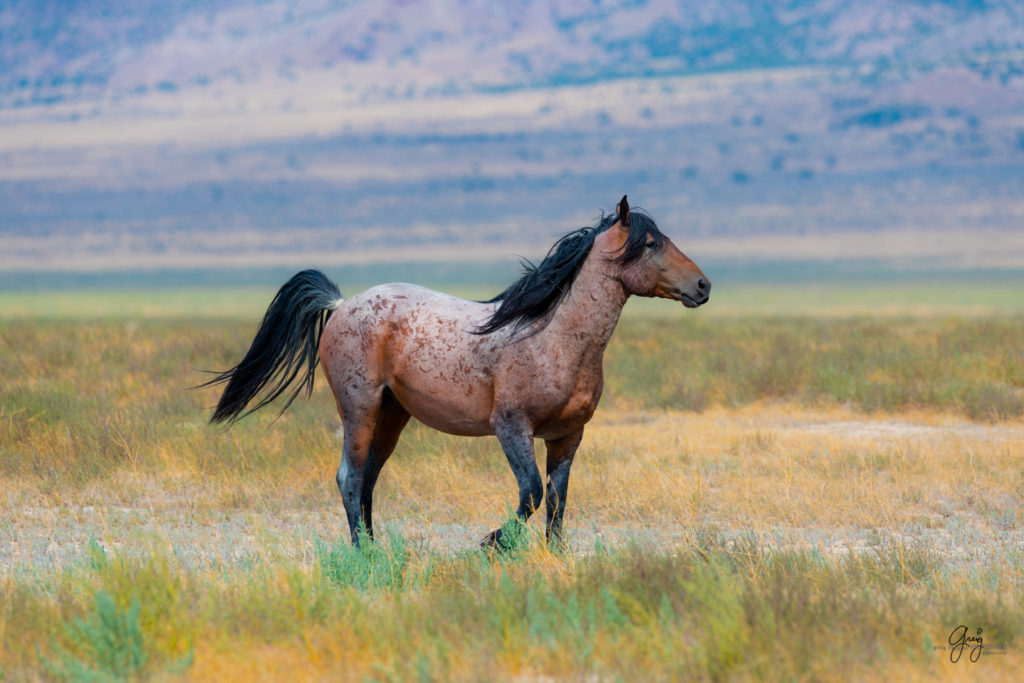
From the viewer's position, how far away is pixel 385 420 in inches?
332

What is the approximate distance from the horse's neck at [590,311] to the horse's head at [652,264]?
0.10 metres

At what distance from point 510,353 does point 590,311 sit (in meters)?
0.56

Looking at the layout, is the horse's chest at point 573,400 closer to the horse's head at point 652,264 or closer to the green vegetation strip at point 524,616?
the horse's head at point 652,264

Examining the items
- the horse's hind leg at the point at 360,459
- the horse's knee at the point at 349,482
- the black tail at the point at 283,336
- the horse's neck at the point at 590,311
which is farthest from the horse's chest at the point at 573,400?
the black tail at the point at 283,336

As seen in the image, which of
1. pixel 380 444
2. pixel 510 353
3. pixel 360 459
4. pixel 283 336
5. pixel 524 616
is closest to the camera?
pixel 524 616

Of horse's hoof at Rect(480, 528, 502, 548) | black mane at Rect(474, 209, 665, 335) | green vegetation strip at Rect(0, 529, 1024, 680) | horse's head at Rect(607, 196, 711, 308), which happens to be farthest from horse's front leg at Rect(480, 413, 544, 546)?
horse's head at Rect(607, 196, 711, 308)

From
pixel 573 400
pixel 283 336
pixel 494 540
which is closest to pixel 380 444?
pixel 283 336

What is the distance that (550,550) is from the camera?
289 inches

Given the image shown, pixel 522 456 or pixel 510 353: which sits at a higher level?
pixel 510 353

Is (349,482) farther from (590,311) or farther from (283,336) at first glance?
(590,311)

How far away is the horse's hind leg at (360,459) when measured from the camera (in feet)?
26.5

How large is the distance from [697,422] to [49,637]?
32.3 feet

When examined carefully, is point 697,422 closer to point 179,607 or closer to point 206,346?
point 179,607

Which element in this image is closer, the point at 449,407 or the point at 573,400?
the point at 573,400
